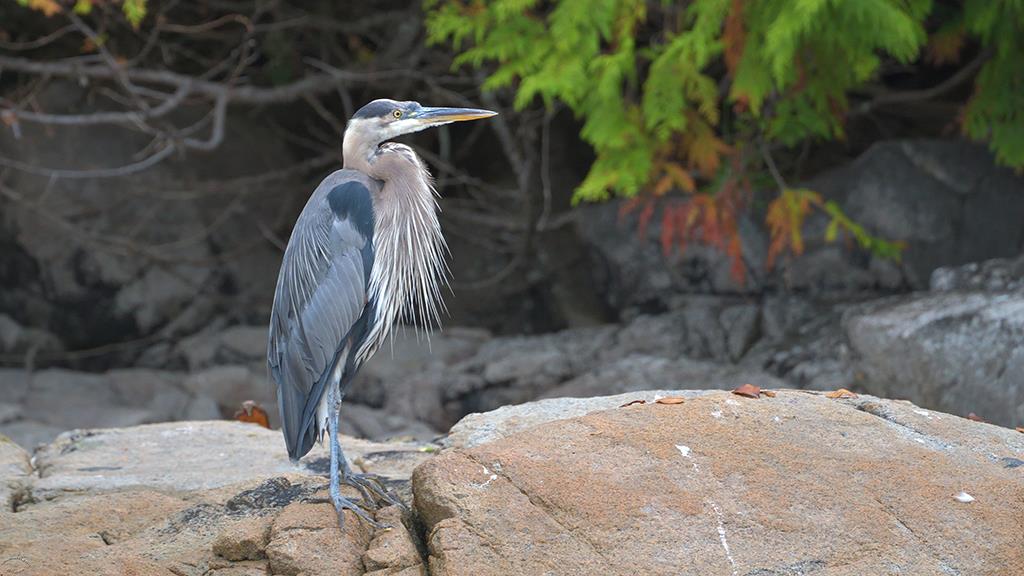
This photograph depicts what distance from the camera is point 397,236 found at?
4.14 meters

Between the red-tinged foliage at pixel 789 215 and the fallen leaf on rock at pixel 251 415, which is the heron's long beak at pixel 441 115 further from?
the red-tinged foliage at pixel 789 215

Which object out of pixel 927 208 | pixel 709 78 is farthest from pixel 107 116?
pixel 927 208

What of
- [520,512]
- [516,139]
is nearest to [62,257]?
[516,139]

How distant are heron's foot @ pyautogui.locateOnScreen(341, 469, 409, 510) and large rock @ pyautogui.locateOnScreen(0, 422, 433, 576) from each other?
0.04 m

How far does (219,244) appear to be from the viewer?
31.4ft

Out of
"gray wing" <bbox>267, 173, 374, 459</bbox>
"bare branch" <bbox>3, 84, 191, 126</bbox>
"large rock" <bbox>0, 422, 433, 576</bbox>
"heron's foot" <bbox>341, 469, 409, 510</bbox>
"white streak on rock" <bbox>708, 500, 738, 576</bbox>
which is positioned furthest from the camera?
"bare branch" <bbox>3, 84, 191, 126</bbox>

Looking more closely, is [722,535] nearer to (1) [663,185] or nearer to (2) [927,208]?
(1) [663,185]

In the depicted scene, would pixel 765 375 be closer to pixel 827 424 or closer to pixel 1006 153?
pixel 1006 153

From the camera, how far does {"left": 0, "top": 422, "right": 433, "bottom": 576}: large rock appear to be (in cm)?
330

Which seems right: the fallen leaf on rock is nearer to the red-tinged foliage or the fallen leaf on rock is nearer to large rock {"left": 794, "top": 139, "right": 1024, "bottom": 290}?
the red-tinged foliage

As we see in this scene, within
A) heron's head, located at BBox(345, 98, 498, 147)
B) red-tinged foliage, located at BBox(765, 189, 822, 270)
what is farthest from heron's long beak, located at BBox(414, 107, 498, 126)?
red-tinged foliage, located at BBox(765, 189, 822, 270)

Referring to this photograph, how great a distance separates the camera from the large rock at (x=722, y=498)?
3.07 meters

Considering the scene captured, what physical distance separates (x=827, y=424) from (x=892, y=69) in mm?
5270

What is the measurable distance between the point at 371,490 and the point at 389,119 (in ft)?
4.31
